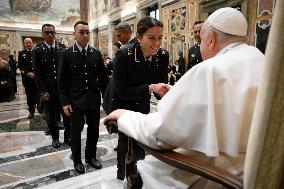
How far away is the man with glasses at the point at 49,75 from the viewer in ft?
14.2

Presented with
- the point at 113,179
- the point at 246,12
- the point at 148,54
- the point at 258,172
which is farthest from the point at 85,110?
the point at 246,12

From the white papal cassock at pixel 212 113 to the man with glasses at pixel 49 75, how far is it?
3296 millimetres

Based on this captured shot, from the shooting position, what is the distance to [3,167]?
353 centimetres

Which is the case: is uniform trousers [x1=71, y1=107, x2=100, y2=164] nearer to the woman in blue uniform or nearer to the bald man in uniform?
the woman in blue uniform

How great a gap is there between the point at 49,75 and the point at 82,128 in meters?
1.59

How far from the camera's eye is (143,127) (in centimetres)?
148

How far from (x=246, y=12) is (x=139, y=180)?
295 inches

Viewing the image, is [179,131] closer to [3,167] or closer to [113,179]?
[113,179]

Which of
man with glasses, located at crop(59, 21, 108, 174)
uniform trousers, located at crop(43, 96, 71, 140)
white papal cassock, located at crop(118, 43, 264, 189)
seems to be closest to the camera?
white papal cassock, located at crop(118, 43, 264, 189)

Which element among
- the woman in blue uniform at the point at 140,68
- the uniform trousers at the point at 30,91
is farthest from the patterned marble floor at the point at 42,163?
the uniform trousers at the point at 30,91

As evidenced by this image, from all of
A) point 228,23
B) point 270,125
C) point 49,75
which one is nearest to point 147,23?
point 228,23

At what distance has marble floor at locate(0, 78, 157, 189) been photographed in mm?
3029

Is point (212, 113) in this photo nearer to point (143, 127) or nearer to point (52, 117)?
point (143, 127)

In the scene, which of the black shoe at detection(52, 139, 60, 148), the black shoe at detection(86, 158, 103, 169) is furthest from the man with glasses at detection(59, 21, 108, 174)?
the black shoe at detection(52, 139, 60, 148)
